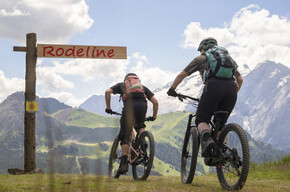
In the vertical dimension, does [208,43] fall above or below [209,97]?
above

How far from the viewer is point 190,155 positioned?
22.6 feet

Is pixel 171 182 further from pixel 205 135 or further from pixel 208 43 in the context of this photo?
pixel 208 43

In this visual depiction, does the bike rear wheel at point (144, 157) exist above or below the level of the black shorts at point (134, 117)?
below

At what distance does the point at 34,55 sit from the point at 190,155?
755cm

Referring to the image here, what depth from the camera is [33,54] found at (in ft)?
39.9

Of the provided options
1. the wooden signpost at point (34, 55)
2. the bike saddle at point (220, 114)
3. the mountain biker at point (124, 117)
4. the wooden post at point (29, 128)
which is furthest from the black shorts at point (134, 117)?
the wooden post at point (29, 128)

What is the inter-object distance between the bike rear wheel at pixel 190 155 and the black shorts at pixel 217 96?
67cm

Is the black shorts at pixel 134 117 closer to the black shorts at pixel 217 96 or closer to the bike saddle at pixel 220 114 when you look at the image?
the black shorts at pixel 217 96

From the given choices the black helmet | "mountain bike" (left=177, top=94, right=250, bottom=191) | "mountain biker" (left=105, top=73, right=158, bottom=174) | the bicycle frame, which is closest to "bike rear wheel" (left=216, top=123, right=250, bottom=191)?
"mountain bike" (left=177, top=94, right=250, bottom=191)

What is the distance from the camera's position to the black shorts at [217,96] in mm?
5698

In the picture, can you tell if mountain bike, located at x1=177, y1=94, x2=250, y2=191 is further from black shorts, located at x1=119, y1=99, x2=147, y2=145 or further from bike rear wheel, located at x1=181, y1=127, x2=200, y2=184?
black shorts, located at x1=119, y1=99, x2=147, y2=145

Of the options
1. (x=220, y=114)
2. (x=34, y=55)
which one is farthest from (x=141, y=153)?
(x=34, y=55)

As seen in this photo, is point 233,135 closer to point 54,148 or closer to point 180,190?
point 180,190

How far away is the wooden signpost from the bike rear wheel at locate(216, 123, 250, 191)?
23.4ft
